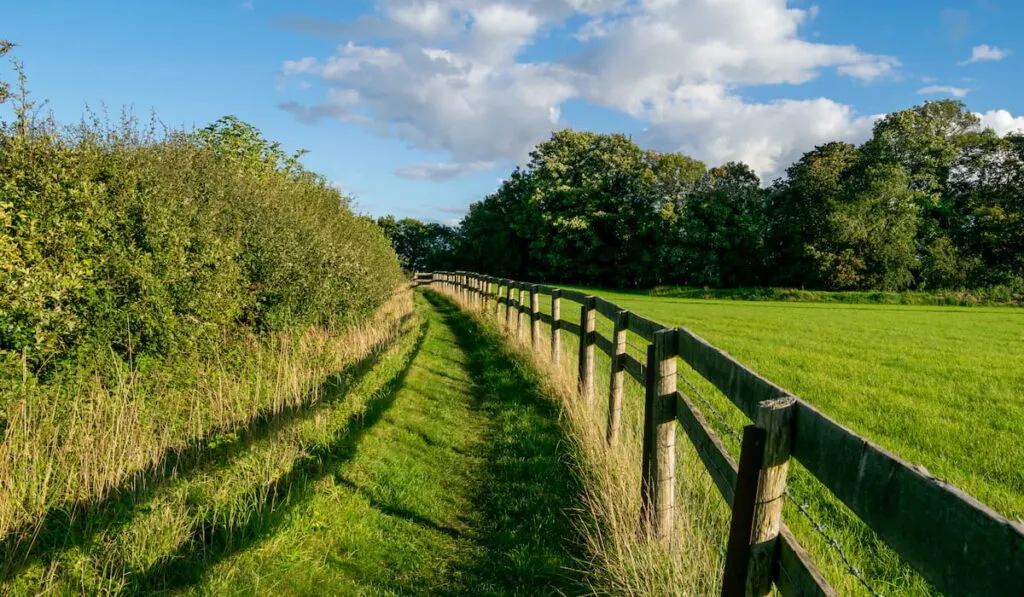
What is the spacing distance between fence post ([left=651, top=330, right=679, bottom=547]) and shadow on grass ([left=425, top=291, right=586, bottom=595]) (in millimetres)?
667

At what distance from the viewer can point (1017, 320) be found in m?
28.1

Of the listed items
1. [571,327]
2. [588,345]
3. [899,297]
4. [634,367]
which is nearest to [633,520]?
[634,367]

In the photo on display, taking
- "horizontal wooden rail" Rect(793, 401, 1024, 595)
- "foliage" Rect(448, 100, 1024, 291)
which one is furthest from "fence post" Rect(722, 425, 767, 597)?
"foliage" Rect(448, 100, 1024, 291)

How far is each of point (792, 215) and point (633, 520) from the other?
5579cm

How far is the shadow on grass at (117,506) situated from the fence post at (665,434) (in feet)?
12.6

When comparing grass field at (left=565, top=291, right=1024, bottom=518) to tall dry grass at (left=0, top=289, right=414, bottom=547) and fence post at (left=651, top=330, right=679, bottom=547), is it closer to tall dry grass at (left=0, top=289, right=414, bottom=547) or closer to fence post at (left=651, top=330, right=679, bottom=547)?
fence post at (left=651, top=330, right=679, bottom=547)

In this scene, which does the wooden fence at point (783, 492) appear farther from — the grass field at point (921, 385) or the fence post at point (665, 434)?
the grass field at point (921, 385)

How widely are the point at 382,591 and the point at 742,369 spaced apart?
3.00 m

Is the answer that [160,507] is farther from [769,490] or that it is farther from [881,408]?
[881,408]

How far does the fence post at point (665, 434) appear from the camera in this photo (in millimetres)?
3982

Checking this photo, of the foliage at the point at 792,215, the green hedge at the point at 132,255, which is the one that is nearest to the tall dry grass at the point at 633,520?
the green hedge at the point at 132,255

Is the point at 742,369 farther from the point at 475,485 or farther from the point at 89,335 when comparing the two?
the point at 89,335

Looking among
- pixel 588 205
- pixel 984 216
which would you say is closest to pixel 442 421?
pixel 588 205

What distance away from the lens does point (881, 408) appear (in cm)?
910
